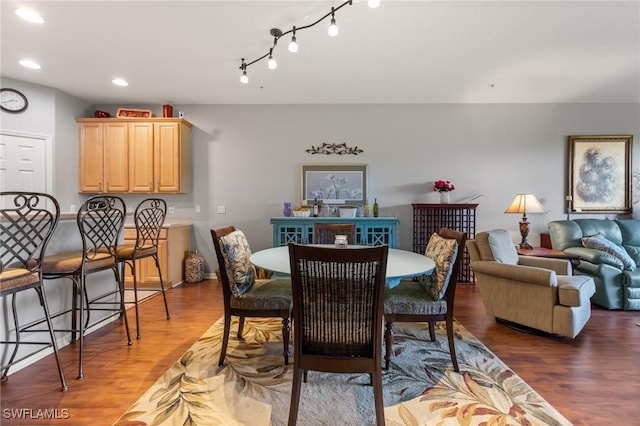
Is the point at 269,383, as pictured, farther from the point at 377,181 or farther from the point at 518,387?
the point at 377,181

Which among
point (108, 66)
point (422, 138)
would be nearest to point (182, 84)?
point (108, 66)

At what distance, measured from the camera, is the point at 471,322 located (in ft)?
9.32

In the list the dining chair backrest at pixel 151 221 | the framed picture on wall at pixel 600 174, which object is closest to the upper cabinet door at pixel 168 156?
the dining chair backrest at pixel 151 221

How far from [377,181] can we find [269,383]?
319cm

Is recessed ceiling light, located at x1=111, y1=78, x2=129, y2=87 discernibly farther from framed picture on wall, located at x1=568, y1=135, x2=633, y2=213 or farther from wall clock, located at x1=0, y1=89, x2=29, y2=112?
framed picture on wall, located at x1=568, y1=135, x2=633, y2=213

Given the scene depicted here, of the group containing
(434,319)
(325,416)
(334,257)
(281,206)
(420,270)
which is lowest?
(325,416)

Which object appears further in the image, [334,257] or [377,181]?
[377,181]

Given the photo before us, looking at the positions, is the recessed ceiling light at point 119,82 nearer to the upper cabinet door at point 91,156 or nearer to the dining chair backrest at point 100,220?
the upper cabinet door at point 91,156

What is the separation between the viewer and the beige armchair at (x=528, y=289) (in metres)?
2.37

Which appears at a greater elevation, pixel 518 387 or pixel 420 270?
pixel 420 270

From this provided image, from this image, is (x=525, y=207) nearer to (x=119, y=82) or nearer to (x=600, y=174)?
(x=600, y=174)

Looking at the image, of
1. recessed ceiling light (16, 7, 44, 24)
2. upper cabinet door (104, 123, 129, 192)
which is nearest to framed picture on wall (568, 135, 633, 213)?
recessed ceiling light (16, 7, 44, 24)

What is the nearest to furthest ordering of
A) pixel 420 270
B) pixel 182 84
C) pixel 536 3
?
1. pixel 420 270
2. pixel 536 3
3. pixel 182 84

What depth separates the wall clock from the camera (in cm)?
352
